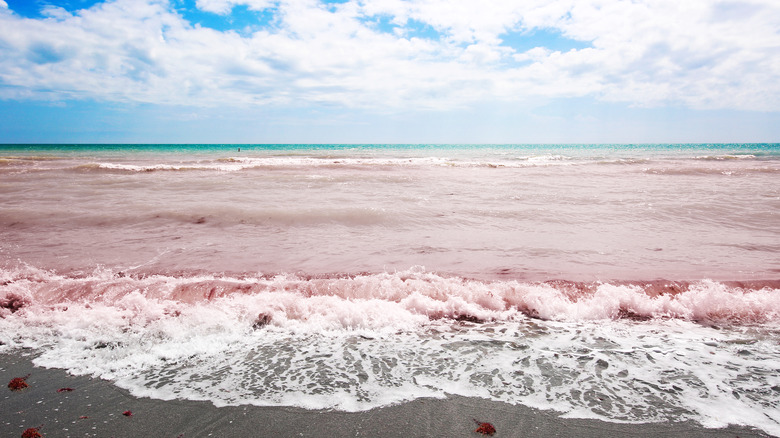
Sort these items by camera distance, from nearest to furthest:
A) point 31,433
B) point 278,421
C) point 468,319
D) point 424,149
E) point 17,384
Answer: point 31,433
point 278,421
point 17,384
point 468,319
point 424,149

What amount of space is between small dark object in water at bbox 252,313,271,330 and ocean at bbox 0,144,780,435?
0.02 metres

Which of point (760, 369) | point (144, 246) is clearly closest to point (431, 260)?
point (760, 369)

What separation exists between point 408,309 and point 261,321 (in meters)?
1.47

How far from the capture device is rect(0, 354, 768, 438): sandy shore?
229cm

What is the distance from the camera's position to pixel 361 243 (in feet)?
21.8

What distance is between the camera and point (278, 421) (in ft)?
7.85

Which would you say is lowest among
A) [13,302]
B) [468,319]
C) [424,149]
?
[468,319]

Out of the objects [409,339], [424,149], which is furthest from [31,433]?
[424,149]

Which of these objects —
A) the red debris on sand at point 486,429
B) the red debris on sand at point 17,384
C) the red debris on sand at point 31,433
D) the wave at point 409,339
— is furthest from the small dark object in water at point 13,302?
the red debris on sand at point 486,429

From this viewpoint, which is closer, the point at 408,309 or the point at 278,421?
the point at 278,421

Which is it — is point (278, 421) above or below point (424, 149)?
below

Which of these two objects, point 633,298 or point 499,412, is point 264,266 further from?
point 633,298

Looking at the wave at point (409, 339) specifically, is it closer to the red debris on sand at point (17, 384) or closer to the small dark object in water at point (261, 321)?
the small dark object in water at point (261, 321)

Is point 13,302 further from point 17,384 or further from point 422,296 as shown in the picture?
point 422,296
